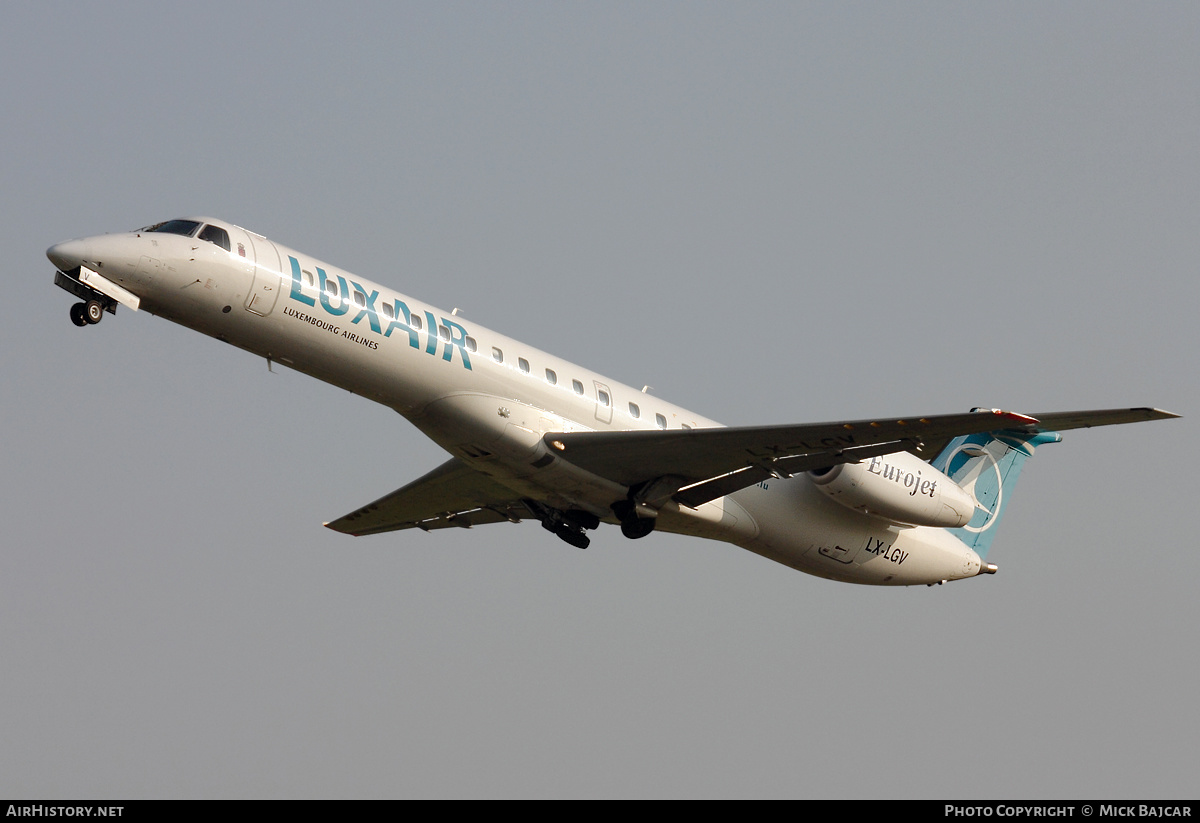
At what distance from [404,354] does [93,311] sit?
3838 millimetres

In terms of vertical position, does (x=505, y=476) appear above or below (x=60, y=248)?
below

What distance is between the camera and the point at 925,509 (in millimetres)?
21281

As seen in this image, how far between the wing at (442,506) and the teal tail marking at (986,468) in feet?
25.5

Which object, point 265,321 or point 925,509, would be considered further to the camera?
point 925,509

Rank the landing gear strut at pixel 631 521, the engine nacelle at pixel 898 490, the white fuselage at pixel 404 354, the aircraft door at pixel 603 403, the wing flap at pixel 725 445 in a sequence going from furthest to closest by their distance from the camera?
1. the engine nacelle at pixel 898 490
2. the landing gear strut at pixel 631 521
3. the aircraft door at pixel 603 403
4. the wing flap at pixel 725 445
5. the white fuselage at pixel 404 354

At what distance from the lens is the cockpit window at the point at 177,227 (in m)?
17.2

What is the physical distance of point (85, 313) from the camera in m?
16.5

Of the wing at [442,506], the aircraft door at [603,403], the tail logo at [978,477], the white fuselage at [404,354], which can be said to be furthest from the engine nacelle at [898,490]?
the wing at [442,506]

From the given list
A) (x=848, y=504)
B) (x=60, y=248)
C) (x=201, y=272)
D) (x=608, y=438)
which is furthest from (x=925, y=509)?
(x=60, y=248)

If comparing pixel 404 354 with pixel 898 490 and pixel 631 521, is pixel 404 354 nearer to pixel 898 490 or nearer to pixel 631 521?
pixel 631 521

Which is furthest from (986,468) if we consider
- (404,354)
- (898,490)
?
(404,354)

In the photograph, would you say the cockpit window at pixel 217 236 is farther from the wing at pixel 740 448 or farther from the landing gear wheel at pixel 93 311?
the wing at pixel 740 448
